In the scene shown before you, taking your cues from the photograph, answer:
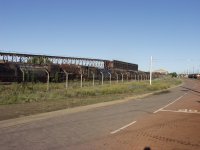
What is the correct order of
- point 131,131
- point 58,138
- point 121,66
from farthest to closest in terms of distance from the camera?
point 121,66 < point 131,131 < point 58,138

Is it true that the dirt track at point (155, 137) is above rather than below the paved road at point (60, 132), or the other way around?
below

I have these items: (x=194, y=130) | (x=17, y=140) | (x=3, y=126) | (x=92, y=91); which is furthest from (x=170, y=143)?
(x=92, y=91)

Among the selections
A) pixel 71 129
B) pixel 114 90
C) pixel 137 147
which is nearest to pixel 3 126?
pixel 71 129

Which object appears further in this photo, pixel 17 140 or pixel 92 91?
pixel 92 91

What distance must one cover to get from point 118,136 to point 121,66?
9689 cm

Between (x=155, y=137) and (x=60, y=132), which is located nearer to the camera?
(x=155, y=137)

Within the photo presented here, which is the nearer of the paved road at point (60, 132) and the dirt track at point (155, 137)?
the paved road at point (60, 132)

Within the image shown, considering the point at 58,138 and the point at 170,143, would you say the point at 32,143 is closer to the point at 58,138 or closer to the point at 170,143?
the point at 58,138

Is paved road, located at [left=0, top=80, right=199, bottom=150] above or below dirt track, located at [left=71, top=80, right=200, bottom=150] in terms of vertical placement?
above

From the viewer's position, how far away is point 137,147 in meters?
9.28

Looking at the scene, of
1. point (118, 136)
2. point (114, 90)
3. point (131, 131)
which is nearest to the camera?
point (118, 136)

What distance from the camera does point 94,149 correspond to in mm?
8883

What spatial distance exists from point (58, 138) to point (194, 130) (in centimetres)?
497

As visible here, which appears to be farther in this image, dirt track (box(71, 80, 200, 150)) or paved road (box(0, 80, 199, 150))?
dirt track (box(71, 80, 200, 150))
